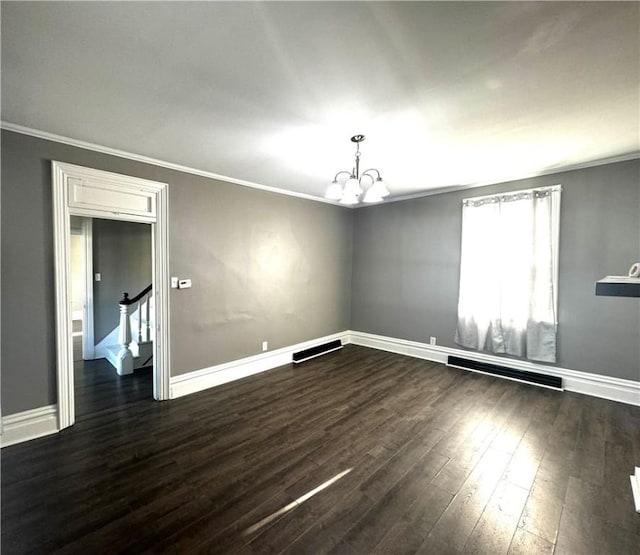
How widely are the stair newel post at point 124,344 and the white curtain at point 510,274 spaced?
16.0ft

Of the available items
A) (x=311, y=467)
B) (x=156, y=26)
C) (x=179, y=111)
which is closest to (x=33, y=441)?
(x=311, y=467)

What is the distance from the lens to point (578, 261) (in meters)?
3.41

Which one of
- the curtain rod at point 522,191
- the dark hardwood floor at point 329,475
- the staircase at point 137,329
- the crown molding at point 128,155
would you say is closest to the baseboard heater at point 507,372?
the dark hardwood floor at point 329,475

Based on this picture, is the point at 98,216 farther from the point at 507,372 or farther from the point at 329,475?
the point at 507,372

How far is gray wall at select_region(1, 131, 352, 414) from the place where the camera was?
2.38 metres

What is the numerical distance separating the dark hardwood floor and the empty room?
19mm

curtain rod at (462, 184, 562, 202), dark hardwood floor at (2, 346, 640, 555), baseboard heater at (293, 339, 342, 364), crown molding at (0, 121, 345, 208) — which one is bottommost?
dark hardwood floor at (2, 346, 640, 555)

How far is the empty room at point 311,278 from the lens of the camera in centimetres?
150

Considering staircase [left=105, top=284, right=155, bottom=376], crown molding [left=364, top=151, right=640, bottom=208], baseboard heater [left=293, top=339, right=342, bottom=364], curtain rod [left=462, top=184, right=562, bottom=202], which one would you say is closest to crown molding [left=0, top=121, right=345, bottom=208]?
staircase [left=105, top=284, right=155, bottom=376]

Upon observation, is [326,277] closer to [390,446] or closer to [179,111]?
[390,446]

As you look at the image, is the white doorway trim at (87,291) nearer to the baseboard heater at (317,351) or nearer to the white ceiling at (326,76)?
the white ceiling at (326,76)

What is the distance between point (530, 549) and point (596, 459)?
1.31 meters

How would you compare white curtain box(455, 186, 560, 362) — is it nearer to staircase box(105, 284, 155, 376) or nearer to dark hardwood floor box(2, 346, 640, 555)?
dark hardwood floor box(2, 346, 640, 555)

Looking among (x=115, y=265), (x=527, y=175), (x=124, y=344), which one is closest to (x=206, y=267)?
(x=124, y=344)
